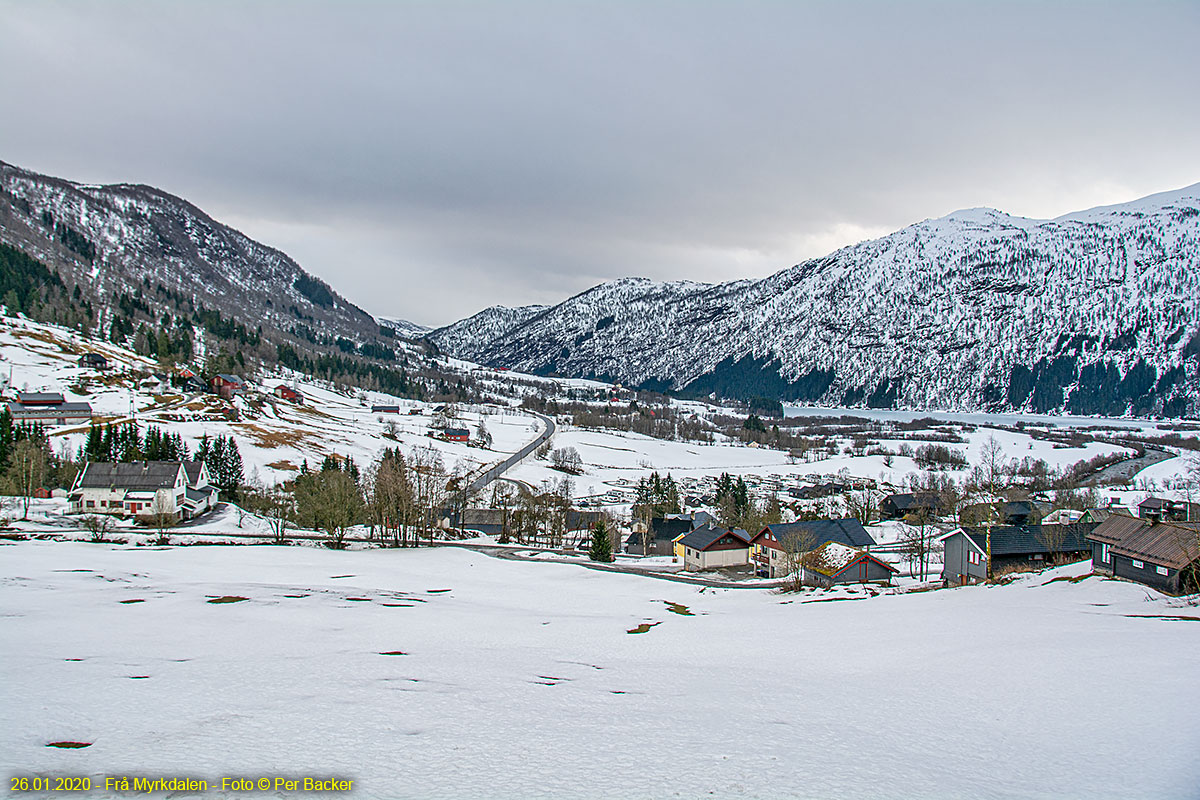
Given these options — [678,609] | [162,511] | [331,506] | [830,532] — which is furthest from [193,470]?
[830,532]

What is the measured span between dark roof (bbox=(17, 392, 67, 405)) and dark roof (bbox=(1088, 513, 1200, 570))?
131 metres

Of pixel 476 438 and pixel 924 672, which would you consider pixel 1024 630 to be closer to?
pixel 924 672

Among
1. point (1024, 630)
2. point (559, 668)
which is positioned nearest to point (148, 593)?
point (559, 668)

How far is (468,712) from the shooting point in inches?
392

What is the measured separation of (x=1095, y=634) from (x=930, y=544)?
42.7 metres

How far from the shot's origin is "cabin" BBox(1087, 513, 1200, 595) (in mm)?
25547

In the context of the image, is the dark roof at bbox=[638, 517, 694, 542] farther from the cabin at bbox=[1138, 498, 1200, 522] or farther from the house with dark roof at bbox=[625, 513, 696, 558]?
the cabin at bbox=[1138, 498, 1200, 522]

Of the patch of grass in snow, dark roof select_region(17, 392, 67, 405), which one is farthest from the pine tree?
dark roof select_region(17, 392, 67, 405)

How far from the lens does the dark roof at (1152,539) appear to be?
25683 millimetres

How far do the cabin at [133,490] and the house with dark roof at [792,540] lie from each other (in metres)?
49.5

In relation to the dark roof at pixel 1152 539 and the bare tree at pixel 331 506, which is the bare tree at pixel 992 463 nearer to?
the dark roof at pixel 1152 539

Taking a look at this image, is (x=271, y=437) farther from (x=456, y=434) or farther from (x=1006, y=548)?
(x=1006, y=548)

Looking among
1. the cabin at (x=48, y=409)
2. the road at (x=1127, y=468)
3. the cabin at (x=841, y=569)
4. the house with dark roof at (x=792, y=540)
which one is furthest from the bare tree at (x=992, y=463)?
the cabin at (x=48, y=409)

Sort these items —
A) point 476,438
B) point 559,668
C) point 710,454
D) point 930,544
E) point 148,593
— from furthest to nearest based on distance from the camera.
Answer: point 710,454, point 476,438, point 930,544, point 148,593, point 559,668
